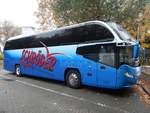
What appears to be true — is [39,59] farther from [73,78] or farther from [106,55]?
[106,55]

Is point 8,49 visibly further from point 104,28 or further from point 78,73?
point 104,28

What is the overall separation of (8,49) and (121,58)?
10.3m

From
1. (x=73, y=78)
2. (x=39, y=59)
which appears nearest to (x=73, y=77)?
(x=73, y=78)

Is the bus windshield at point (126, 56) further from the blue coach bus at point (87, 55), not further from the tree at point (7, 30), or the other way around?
the tree at point (7, 30)

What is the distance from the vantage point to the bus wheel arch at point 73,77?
9.88 metres

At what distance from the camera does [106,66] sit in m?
8.47

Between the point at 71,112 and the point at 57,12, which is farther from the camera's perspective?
the point at 57,12

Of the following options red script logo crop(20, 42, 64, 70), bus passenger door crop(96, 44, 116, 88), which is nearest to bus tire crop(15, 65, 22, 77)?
red script logo crop(20, 42, 64, 70)

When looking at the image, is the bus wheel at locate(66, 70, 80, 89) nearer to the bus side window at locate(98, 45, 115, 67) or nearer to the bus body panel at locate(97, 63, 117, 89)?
the bus body panel at locate(97, 63, 117, 89)

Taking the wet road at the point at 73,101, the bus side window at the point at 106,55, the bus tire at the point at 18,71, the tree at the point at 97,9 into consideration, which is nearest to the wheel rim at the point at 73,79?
the wet road at the point at 73,101

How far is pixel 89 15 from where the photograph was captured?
50.0ft

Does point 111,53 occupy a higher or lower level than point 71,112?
higher

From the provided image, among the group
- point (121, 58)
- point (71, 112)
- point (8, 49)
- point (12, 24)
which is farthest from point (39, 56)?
point (12, 24)

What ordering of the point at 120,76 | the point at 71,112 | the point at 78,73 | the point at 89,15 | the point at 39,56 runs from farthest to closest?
the point at 89,15
the point at 39,56
the point at 78,73
the point at 120,76
the point at 71,112
